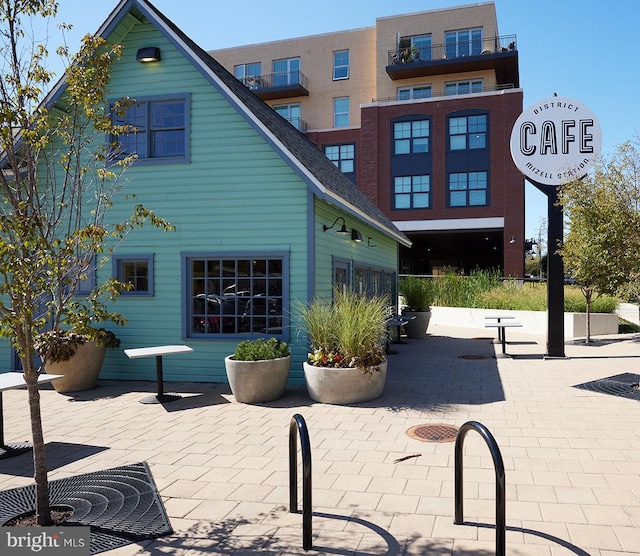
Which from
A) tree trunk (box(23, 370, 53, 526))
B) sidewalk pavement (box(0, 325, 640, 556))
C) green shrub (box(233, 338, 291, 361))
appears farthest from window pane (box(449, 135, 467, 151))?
tree trunk (box(23, 370, 53, 526))

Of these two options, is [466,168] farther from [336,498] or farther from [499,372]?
[336,498]

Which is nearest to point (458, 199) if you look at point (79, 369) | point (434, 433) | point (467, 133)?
point (467, 133)

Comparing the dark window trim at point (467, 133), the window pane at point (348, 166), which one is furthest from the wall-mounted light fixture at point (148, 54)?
the window pane at point (348, 166)

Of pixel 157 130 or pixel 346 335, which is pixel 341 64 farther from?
pixel 346 335

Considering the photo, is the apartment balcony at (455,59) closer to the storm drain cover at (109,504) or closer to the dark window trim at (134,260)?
the dark window trim at (134,260)

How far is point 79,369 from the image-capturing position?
9.19m

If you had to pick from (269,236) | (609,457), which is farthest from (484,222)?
(609,457)

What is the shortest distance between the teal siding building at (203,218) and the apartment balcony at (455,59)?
87.0ft

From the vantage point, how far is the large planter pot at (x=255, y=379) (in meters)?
8.11

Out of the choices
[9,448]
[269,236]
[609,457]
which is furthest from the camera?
[269,236]

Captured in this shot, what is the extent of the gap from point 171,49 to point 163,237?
3477 millimetres

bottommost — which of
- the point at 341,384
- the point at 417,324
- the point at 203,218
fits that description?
the point at 341,384

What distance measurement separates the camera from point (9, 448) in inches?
239

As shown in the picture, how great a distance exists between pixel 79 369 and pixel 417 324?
35.3ft
